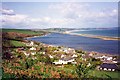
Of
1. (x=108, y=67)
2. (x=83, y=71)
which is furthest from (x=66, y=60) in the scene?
(x=108, y=67)

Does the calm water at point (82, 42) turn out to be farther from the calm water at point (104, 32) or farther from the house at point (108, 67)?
the house at point (108, 67)

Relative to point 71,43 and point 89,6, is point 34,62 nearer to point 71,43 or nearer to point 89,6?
point 71,43

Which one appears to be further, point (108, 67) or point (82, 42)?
point (82, 42)

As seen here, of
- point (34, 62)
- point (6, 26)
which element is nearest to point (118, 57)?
point (34, 62)

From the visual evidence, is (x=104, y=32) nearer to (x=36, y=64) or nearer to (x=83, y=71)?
(x=83, y=71)

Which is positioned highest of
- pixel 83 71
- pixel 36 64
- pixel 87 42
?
pixel 87 42

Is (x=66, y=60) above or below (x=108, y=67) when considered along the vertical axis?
above

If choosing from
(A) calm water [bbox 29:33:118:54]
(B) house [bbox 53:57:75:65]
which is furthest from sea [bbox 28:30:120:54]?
(B) house [bbox 53:57:75:65]
